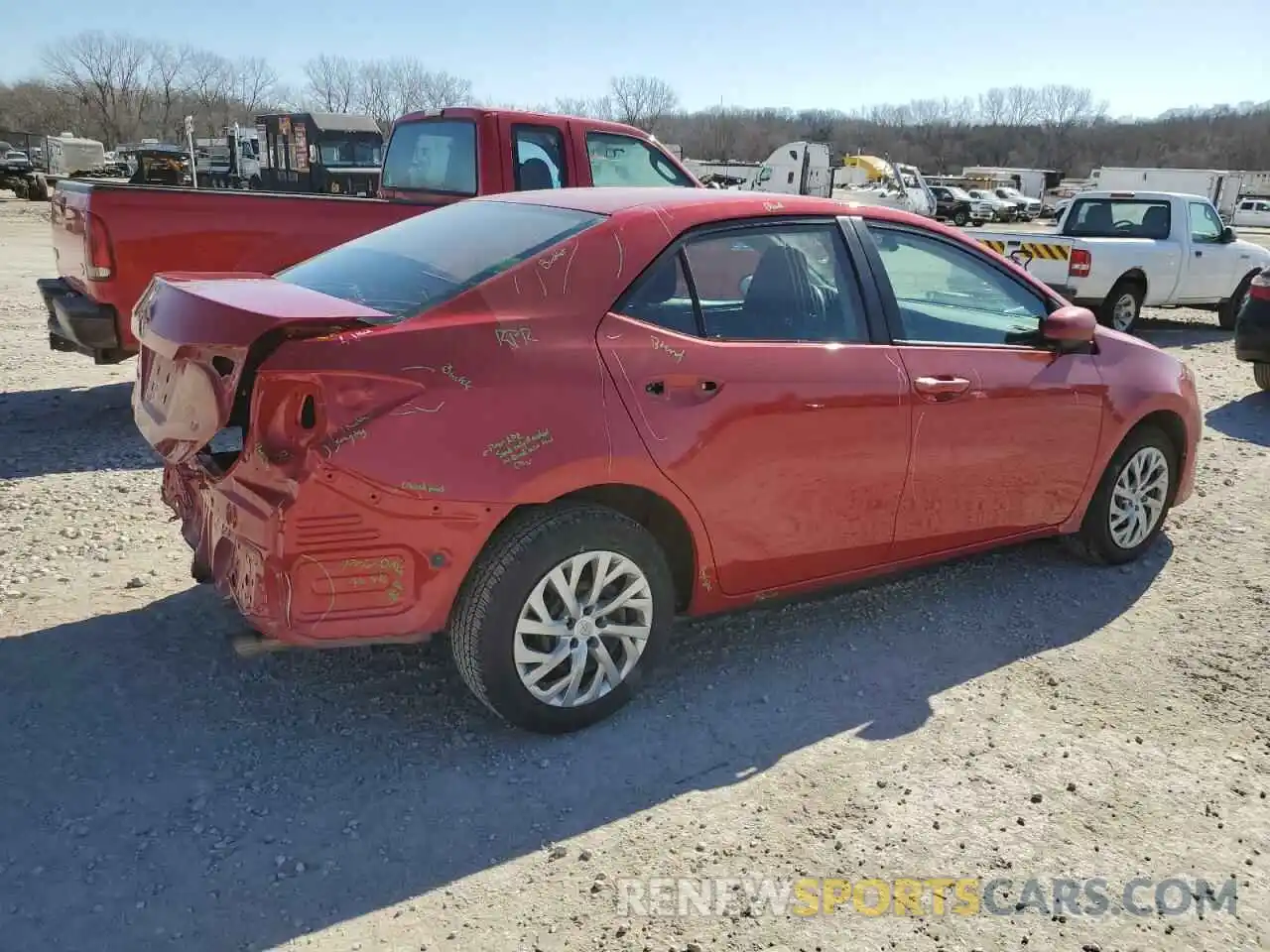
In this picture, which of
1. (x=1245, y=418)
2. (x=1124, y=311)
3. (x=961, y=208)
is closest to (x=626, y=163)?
(x=1245, y=418)

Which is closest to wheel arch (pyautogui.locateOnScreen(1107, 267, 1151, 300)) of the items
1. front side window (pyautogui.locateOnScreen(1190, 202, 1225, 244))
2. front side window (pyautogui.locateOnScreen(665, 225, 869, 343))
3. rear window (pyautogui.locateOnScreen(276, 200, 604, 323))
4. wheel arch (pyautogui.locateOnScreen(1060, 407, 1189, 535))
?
front side window (pyautogui.locateOnScreen(1190, 202, 1225, 244))

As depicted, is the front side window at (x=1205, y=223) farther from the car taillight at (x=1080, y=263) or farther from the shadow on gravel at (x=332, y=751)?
the shadow on gravel at (x=332, y=751)

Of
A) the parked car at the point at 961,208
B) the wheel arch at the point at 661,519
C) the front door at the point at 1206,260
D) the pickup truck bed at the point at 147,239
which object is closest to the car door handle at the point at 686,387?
the wheel arch at the point at 661,519

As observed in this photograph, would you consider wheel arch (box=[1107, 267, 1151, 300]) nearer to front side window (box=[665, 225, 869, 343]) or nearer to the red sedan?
the red sedan

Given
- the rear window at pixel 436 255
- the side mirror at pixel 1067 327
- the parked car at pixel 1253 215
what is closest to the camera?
the rear window at pixel 436 255

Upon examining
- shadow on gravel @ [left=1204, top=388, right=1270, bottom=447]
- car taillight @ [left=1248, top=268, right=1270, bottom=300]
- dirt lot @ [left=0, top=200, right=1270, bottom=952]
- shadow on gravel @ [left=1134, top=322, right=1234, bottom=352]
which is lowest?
dirt lot @ [left=0, top=200, right=1270, bottom=952]

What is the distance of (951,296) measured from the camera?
4121 millimetres

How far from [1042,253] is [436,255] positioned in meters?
10.3

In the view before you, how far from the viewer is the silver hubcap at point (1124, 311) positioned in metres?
12.2

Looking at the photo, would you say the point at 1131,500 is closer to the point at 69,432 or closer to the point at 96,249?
the point at 96,249

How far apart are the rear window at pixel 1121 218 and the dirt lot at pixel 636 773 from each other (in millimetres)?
9402

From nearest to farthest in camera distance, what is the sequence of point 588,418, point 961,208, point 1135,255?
point 588,418, point 1135,255, point 961,208

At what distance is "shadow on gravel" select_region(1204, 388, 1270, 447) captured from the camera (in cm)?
767

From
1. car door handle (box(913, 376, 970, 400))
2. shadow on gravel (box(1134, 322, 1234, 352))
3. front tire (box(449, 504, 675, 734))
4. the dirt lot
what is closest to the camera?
the dirt lot
